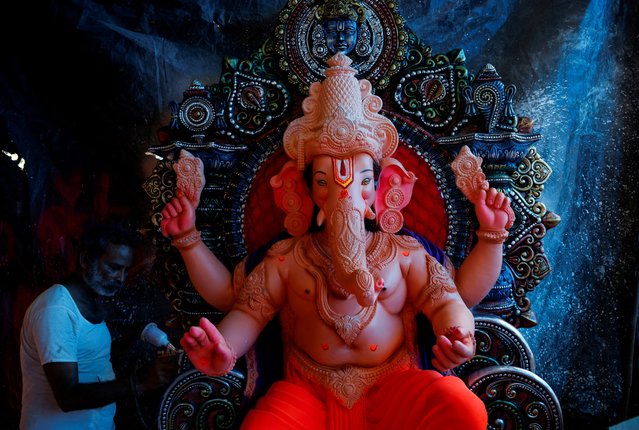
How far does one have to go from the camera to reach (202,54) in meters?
3.81

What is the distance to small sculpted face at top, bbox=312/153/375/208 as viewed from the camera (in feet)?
8.51

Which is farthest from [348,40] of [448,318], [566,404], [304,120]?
[566,404]

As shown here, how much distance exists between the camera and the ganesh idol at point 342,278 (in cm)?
250

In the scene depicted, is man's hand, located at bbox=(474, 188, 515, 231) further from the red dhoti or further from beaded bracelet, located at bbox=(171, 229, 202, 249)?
beaded bracelet, located at bbox=(171, 229, 202, 249)

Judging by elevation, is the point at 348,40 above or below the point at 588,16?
below

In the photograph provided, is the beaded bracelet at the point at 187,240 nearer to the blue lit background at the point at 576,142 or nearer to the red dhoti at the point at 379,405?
the red dhoti at the point at 379,405

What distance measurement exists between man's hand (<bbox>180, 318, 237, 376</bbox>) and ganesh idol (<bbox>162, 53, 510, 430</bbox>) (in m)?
0.01

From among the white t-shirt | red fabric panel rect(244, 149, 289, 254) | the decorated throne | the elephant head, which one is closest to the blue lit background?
the decorated throne

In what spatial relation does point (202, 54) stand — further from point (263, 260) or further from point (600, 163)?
point (600, 163)

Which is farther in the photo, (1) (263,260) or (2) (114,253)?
(2) (114,253)

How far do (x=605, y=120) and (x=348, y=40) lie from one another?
1559mm

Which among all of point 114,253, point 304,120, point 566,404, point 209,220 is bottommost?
point 566,404

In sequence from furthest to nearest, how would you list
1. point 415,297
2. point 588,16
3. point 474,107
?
point 588,16 < point 474,107 < point 415,297

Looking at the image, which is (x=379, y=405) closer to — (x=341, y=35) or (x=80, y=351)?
(x=80, y=351)
